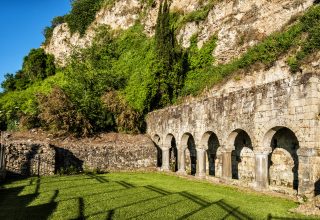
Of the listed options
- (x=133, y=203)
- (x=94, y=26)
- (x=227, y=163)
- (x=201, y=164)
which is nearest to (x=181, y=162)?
(x=201, y=164)

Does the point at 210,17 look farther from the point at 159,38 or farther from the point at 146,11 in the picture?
the point at 146,11

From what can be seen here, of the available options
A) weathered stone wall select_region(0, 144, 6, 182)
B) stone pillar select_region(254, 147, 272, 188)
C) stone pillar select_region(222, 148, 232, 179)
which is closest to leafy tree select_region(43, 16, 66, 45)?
weathered stone wall select_region(0, 144, 6, 182)

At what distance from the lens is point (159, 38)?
89.0 feet

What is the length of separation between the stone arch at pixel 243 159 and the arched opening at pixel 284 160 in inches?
63.1

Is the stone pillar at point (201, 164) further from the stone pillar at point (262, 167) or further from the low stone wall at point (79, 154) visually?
the low stone wall at point (79, 154)

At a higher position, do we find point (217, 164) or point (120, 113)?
point (120, 113)

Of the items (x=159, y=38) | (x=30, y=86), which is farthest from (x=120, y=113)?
(x=30, y=86)

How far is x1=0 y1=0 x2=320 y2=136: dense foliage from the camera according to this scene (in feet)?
66.8

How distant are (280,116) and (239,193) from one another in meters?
3.32

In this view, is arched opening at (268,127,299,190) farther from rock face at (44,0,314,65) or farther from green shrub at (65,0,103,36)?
green shrub at (65,0,103,36)

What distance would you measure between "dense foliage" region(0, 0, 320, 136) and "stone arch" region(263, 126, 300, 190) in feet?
17.0

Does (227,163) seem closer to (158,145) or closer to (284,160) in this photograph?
(284,160)

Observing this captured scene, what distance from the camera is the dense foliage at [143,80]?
20.4 meters

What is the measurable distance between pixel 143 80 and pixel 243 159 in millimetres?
12116
